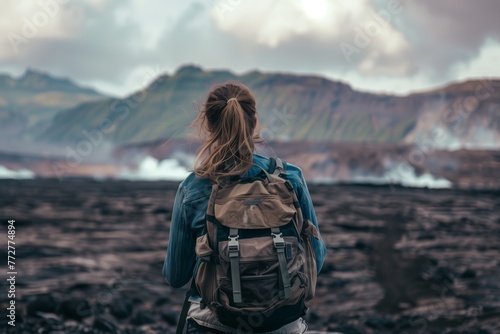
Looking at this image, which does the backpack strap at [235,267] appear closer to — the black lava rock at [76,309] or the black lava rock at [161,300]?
the black lava rock at [76,309]

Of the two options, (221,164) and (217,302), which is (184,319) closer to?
(217,302)

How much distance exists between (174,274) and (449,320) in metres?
14.3

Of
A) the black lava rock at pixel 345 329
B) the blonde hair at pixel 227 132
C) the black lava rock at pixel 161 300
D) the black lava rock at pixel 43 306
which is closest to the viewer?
the blonde hair at pixel 227 132

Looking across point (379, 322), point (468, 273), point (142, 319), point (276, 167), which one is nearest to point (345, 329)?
point (379, 322)

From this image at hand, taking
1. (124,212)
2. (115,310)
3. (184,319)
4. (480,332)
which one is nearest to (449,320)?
(480,332)

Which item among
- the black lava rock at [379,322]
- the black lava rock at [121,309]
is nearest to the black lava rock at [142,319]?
the black lava rock at [121,309]

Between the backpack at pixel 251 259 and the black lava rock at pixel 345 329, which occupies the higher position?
the backpack at pixel 251 259

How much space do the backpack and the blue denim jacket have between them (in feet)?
0.30

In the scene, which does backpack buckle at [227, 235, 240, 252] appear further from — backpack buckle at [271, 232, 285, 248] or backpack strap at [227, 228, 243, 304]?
backpack buckle at [271, 232, 285, 248]

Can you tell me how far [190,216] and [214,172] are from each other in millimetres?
255

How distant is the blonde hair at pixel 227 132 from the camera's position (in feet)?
9.77

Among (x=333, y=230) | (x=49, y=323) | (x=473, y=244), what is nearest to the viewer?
(x=49, y=323)

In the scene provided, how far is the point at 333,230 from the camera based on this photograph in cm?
4481

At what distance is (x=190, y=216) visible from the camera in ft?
10.0
